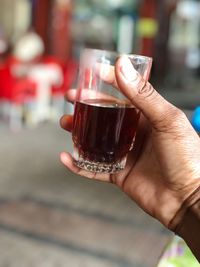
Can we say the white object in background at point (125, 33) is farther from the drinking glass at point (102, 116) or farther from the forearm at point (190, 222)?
the forearm at point (190, 222)

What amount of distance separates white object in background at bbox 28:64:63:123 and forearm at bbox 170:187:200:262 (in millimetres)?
5368

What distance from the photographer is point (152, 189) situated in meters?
1.07

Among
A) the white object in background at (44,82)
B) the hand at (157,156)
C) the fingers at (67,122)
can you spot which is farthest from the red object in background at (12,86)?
the hand at (157,156)

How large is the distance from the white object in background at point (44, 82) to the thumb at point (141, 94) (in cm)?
541

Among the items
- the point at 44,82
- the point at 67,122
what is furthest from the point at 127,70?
the point at 44,82

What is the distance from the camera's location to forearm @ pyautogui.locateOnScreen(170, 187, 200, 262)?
36.0 inches

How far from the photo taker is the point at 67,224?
3100 millimetres

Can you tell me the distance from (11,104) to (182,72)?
290 inches

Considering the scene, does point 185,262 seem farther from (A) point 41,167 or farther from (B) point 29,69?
(B) point 29,69

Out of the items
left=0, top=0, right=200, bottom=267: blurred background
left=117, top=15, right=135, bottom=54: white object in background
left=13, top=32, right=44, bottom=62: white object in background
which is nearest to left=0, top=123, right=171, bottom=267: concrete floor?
left=0, top=0, right=200, bottom=267: blurred background

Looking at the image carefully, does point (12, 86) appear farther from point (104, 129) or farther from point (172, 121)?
point (172, 121)

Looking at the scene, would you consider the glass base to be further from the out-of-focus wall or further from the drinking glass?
the out-of-focus wall

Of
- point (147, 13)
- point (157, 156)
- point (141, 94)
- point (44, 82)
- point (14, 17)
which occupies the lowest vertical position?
point (44, 82)

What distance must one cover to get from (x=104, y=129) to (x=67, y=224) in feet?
7.30
